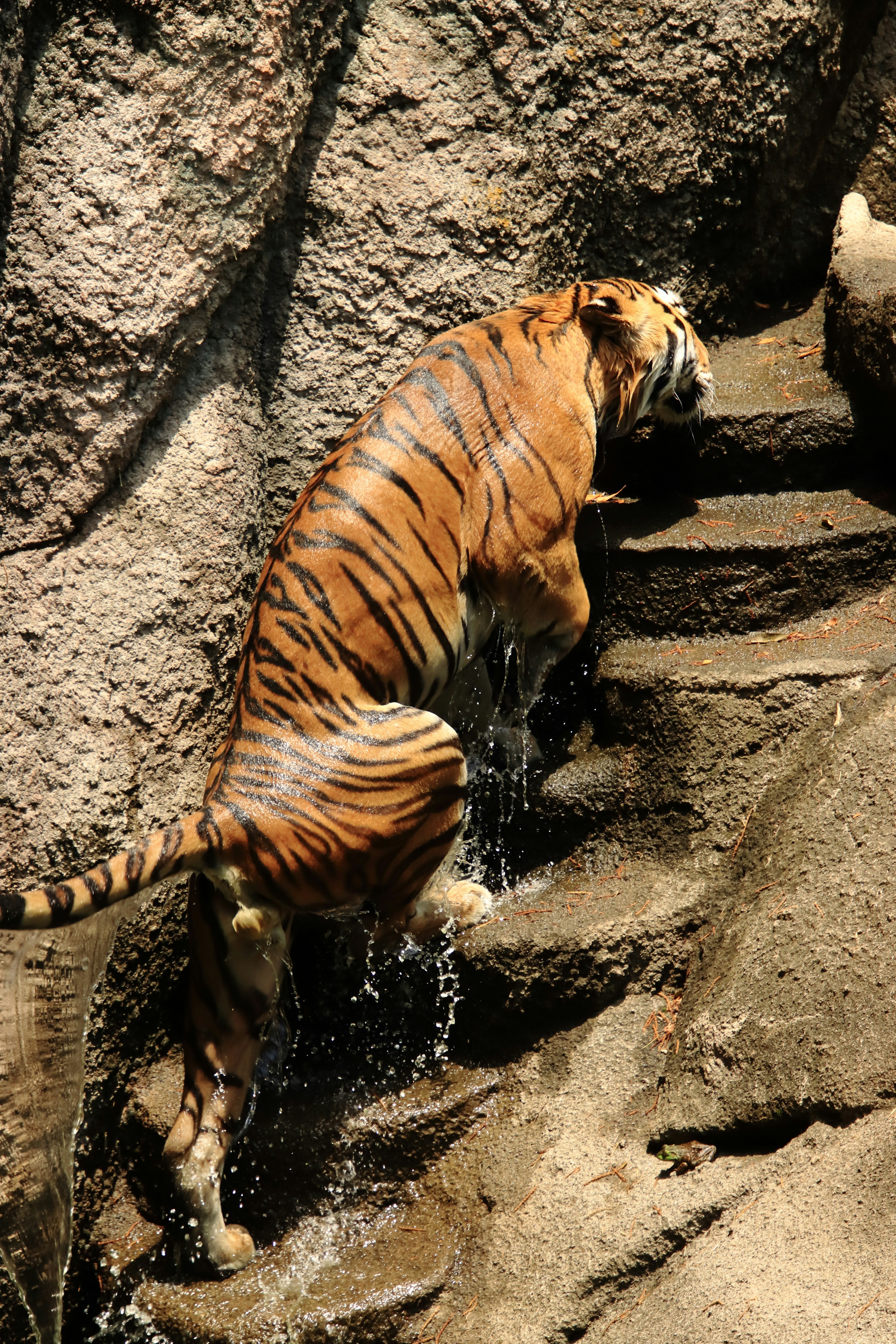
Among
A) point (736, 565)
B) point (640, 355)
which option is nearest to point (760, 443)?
point (736, 565)

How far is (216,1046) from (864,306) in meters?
3.36

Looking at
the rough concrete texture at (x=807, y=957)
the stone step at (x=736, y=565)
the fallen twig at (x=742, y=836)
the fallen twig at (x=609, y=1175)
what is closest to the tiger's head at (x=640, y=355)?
the stone step at (x=736, y=565)

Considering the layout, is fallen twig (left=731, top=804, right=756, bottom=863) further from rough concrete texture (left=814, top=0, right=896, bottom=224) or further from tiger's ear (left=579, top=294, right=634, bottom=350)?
rough concrete texture (left=814, top=0, right=896, bottom=224)

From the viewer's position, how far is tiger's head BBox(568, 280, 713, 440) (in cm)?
384

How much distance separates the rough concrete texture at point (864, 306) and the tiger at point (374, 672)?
908 mm

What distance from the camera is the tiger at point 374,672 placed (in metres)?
2.95

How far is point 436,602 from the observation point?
11.1 feet

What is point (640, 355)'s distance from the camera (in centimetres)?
386

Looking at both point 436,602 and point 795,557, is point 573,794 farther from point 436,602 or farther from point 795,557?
point 795,557

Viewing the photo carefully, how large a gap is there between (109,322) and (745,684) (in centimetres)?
225

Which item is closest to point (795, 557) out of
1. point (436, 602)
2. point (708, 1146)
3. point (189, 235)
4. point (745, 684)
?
point (745, 684)

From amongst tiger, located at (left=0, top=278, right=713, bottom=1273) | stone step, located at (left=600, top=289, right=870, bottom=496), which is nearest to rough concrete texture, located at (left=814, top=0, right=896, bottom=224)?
stone step, located at (left=600, top=289, right=870, bottom=496)

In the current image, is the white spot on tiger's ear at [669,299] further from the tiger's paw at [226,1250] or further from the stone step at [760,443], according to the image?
the tiger's paw at [226,1250]

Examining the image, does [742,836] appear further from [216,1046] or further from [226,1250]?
[226,1250]
